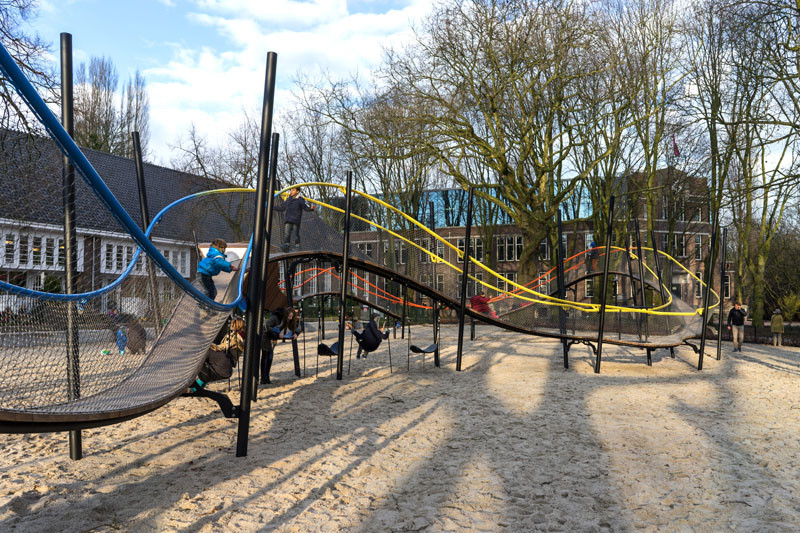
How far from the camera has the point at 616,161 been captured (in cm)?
2623

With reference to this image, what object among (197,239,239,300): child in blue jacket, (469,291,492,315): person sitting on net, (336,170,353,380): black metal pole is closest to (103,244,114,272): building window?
(197,239,239,300): child in blue jacket

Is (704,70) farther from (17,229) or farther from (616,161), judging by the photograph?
(17,229)

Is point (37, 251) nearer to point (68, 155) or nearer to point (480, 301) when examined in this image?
point (68, 155)

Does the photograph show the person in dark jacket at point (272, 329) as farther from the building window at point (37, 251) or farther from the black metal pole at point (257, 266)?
the building window at point (37, 251)

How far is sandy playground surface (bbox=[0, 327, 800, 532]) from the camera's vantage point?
418cm

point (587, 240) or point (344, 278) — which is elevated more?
point (587, 240)

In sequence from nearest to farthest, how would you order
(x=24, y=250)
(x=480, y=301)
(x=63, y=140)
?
(x=63, y=140) → (x=24, y=250) → (x=480, y=301)

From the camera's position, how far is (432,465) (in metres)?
5.43

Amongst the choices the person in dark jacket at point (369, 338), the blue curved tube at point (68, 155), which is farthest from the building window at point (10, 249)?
the person in dark jacket at point (369, 338)

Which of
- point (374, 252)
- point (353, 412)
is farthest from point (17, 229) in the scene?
point (374, 252)

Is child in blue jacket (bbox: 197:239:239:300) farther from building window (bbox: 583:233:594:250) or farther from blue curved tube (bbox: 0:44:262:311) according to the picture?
building window (bbox: 583:233:594:250)

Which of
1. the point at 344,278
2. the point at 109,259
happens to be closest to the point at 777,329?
the point at 344,278

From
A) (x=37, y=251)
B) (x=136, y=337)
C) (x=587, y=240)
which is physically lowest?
(x=136, y=337)

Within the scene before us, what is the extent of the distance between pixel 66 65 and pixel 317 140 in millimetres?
28358
